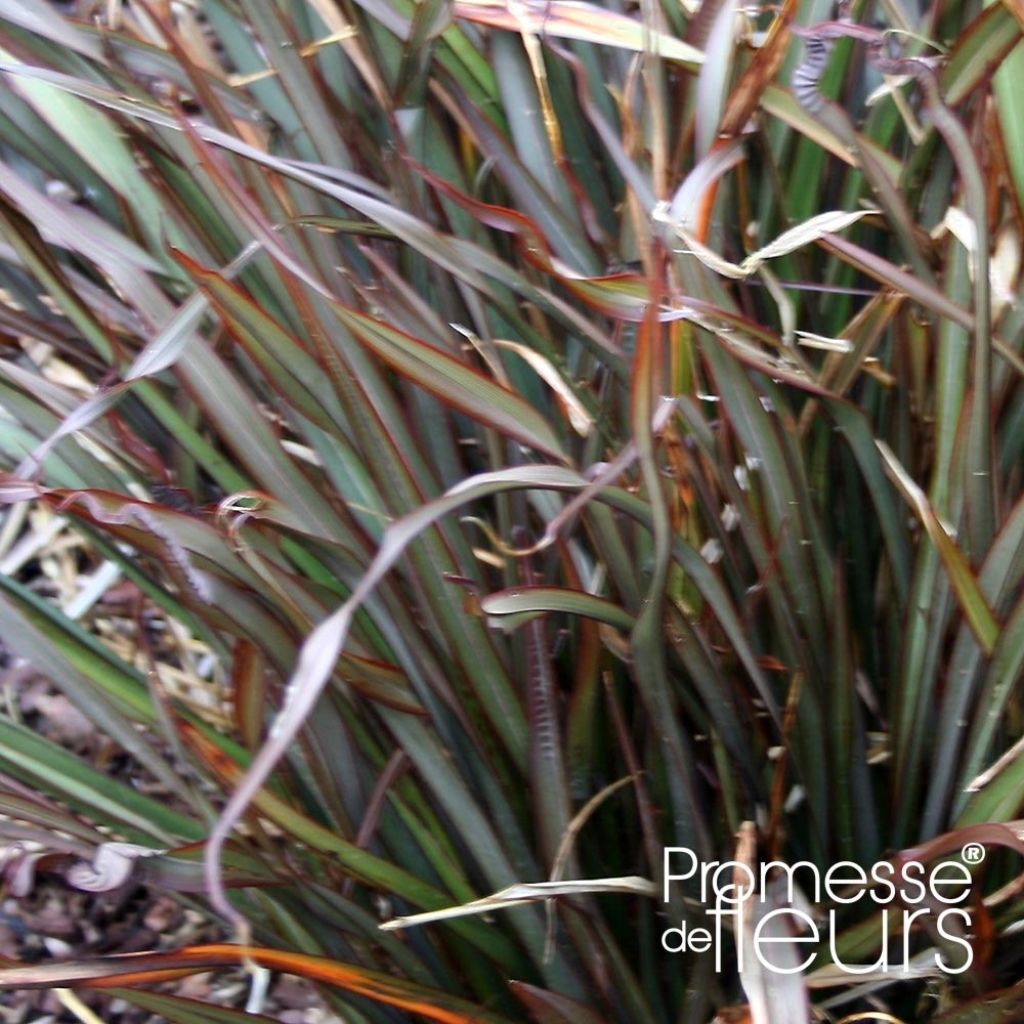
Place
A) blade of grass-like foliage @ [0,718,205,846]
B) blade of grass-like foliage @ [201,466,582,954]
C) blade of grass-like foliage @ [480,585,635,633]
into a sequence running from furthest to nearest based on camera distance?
blade of grass-like foliage @ [0,718,205,846] → blade of grass-like foliage @ [480,585,635,633] → blade of grass-like foliage @ [201,466,582,954]

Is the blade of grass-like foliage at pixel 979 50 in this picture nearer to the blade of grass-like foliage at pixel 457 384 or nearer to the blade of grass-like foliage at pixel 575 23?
the blade of grass-like foliage at pixel 575 23

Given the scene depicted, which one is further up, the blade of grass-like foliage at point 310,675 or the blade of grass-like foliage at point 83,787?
the blade of grass-like foliage at point 310,675

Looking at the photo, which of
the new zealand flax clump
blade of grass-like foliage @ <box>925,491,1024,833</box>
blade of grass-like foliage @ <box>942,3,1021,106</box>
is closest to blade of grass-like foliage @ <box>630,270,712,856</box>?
the new zealand flax clump

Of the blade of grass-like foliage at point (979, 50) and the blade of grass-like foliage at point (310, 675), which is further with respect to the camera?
the blade of grass-like foliage at point (979, 50)

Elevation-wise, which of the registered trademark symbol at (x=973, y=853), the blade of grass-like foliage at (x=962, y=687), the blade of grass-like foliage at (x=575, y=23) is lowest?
the registered trademark symbol at (x=973, y=853)

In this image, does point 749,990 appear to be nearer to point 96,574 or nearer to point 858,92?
point 858,92

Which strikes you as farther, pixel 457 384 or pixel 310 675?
pixel 457 384

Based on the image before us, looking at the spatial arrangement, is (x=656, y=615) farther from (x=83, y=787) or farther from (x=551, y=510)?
(x=83, y=787)

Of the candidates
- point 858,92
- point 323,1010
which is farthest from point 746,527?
point 323,1010

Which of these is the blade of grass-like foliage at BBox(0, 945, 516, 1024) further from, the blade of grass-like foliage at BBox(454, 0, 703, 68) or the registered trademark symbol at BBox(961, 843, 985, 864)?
the blade of grass-like foliage at BBox(454, 0, 703, 68)

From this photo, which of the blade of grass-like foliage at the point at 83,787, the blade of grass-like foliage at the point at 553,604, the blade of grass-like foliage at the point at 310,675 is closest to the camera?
the blade of grass-like foliage at the point at 310,675

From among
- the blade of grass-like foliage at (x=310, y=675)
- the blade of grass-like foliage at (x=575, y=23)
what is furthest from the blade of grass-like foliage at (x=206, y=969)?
the blade of grass-like foliage at (x=575, y=23)

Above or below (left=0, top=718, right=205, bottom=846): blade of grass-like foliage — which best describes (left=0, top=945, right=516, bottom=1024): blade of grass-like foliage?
below

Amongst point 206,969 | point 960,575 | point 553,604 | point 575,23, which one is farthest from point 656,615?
point 575,23
